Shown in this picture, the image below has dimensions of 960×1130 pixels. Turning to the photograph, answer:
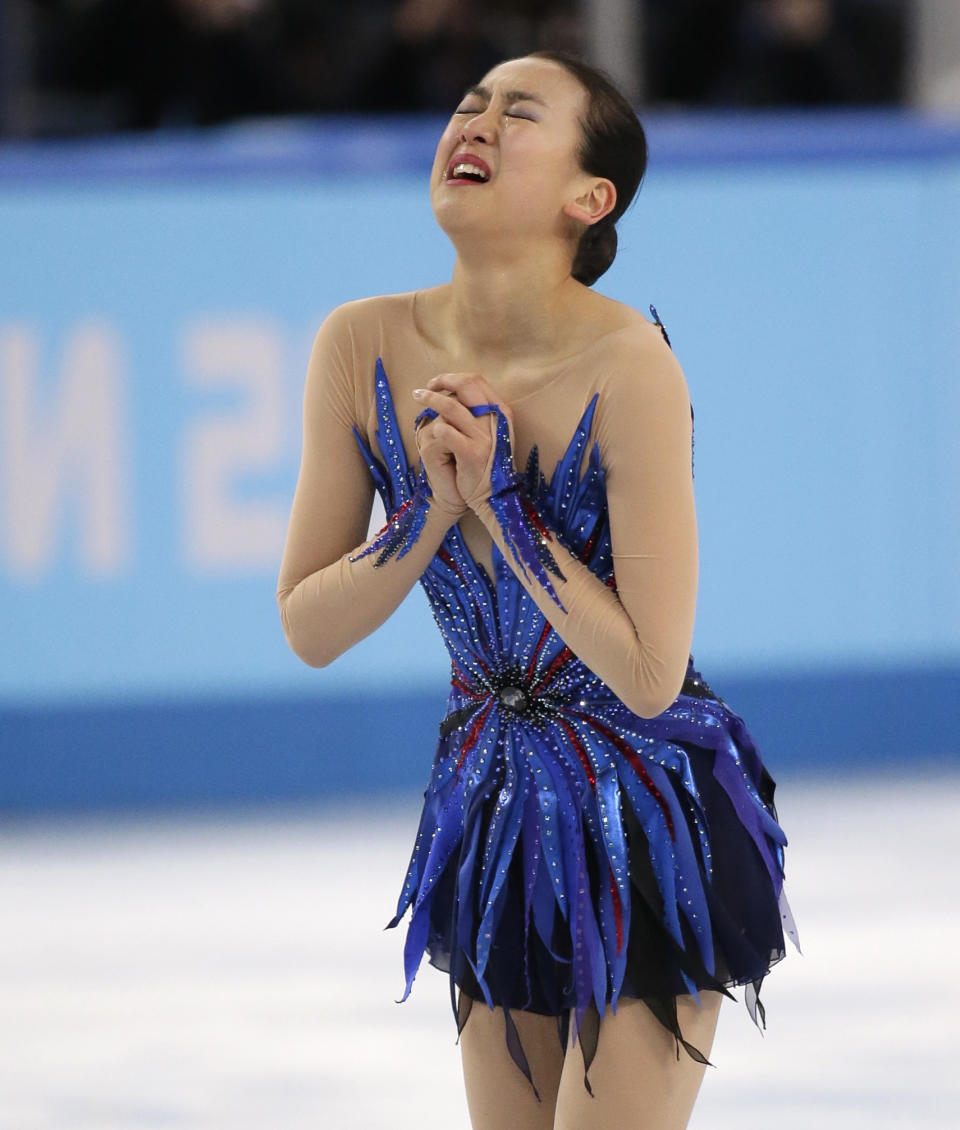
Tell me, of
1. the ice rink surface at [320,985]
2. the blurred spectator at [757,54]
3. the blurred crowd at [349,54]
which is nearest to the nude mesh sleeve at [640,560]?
the ice rink surface at [320,985]

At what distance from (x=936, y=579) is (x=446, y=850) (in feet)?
14.1

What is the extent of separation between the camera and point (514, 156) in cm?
185

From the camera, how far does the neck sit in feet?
6.14

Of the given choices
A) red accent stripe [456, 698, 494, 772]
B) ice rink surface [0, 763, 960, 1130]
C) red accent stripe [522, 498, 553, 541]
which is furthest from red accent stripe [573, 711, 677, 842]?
ice rink surface [0, 763, 960, 1130]

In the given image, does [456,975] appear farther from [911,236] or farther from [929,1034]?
[911,236]

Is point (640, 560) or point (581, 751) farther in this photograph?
point (581, 751)

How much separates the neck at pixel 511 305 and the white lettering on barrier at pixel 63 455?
381 cm

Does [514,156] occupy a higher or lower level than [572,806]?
higher

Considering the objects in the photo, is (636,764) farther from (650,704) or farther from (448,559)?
(448,559)

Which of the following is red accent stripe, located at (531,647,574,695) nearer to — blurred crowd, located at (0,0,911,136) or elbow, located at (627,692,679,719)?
elbow, located at (627,692,679,719)

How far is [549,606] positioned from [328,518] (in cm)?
29

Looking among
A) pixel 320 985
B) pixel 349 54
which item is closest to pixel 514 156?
pixel 320 985

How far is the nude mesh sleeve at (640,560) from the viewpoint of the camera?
1761mm

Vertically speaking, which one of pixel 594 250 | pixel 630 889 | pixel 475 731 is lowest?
pixel 630 889
